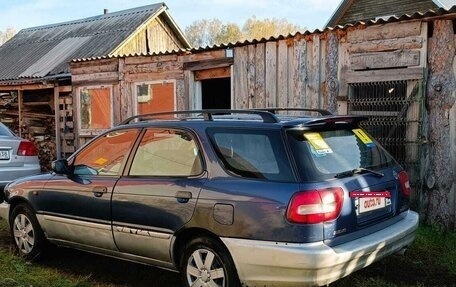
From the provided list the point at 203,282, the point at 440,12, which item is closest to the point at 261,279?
the point at 203,282

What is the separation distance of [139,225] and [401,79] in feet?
14.0

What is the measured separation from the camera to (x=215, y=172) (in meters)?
3.80

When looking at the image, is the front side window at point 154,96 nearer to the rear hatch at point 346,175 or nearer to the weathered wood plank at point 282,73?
the weathered wood plank at point 282,73

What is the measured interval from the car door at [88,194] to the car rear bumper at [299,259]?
144cm

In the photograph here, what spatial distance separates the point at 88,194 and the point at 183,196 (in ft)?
4.02

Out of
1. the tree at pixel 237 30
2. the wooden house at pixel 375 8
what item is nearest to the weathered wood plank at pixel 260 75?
the wooden house at pixel 375 8

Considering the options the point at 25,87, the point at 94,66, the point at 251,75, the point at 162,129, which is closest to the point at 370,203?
the point at 162,129

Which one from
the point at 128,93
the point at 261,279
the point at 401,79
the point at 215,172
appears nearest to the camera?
the point at 261,279

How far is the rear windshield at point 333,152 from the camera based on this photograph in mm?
3480

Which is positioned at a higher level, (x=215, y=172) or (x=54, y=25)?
→ (x=54, y=25)

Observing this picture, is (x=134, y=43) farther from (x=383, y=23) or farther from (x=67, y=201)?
(x=67, y=201)

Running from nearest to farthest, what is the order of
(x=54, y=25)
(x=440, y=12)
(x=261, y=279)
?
(x=261, y=279), (x=440, y=12), (x=54, y=25)

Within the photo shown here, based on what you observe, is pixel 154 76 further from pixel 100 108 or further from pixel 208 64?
pixel 100 108

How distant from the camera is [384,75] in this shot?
22.1 ft
